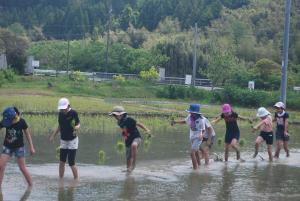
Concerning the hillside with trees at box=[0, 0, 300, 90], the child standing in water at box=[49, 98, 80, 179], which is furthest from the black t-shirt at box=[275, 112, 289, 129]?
the hillside with trees at box=[0, 0, 300, 90]

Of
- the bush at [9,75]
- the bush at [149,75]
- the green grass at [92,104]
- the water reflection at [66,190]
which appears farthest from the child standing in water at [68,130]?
the bush at [149,75]

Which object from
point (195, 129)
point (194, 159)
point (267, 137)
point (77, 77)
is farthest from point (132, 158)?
point (77, 77)

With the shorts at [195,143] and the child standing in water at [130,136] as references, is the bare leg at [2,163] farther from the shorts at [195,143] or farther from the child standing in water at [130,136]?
the shorts at [195,143]

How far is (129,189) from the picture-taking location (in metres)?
13.7

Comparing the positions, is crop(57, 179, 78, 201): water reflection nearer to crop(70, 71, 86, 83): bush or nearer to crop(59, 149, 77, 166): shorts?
crop(59, 149, 77, 166): shorts

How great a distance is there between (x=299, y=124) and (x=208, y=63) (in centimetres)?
3748

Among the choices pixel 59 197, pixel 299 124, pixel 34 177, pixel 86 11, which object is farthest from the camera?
pixel 86 11

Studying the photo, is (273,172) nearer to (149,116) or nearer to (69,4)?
(149,116)

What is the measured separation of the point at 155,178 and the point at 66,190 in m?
2.72

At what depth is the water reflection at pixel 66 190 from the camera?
12.5 meters

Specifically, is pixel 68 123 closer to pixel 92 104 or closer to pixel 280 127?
pixel 280 127

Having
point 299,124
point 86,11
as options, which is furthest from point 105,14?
point 299,124

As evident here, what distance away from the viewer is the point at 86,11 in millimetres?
145125

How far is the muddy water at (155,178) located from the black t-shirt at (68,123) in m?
0.97
